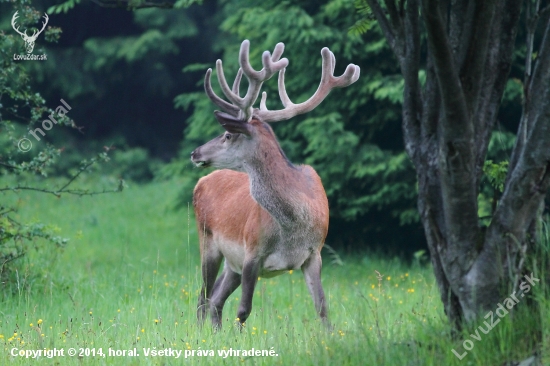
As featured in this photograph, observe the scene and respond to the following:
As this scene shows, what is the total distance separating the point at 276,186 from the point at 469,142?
193 cm

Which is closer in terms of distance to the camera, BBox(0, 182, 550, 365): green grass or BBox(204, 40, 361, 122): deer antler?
BBox(0, 182, 550, 365): green grass

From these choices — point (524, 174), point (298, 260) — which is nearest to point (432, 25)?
point (524, 174)

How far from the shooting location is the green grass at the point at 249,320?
414 centimetres

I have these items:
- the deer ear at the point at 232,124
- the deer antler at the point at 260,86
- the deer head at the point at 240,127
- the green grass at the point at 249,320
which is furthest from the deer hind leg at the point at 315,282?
the deer antler at the point at 260,86

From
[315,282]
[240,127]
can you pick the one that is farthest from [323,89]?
[315,282]

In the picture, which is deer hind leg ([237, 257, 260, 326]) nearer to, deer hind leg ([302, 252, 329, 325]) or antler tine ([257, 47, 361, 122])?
deer hind leg ([302, 252, 329, 325])

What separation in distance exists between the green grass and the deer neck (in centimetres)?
67

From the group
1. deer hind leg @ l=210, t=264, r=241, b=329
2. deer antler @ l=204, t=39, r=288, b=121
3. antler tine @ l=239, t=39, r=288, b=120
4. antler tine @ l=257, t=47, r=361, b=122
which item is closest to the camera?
antler tine @ l=239, t=39, r=288, b=120

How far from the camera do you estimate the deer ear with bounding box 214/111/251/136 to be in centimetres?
585

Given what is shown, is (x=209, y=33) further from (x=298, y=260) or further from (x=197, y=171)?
(x=298, y=260)

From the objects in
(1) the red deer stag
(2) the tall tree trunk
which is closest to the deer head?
(1) the red deer stag

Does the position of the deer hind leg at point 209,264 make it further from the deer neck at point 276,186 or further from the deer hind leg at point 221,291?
the deer neck at point 276,186

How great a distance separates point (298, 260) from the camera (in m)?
5.91

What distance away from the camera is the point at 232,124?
589cm
